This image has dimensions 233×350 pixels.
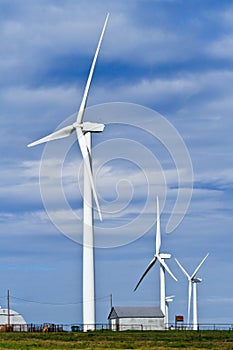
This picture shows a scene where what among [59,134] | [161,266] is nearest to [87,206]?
[59,134]

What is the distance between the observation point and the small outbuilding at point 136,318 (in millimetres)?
117062

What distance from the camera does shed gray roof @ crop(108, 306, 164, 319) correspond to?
390ft

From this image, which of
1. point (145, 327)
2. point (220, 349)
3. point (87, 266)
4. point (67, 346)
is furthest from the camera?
point (145, 327)

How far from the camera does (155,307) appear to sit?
122m

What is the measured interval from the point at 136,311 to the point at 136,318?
1878mm

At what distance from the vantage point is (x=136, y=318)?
11831 centimetres

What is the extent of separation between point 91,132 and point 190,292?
1843 inches

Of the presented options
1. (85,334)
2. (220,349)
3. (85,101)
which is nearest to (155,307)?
(85,334)

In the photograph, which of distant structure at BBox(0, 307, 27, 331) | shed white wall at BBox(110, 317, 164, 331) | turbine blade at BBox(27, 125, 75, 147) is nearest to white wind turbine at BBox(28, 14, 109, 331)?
turbine blade at BBox(27, 125, 75, 147)

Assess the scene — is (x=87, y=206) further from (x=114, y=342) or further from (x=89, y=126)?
(x=114, y=342)

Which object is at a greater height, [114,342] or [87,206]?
[87,206]

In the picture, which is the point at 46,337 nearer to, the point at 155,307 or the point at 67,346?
the point at 67,346

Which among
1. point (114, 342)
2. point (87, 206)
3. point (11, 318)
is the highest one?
point (87, 206)

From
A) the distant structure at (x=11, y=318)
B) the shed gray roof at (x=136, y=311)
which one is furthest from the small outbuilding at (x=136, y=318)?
the distant structure at (x=11, y=318)
